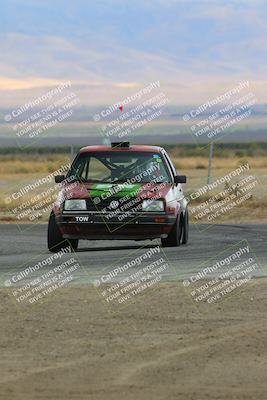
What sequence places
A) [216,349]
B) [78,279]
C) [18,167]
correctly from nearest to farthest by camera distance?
[216,349] → [78,279] → [18,167]

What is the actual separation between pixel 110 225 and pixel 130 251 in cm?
78

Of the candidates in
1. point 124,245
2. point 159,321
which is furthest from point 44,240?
point 159,321

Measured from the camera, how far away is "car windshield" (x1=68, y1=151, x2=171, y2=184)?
19.0 m

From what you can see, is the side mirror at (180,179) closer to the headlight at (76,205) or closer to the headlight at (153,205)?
the headlight at (153,205)

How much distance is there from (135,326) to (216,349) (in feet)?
4.61

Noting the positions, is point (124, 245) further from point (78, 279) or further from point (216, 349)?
point (216, 349)

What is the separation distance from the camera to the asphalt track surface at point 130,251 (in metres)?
16.2

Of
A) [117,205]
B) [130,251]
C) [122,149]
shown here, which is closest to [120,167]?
[122,149]

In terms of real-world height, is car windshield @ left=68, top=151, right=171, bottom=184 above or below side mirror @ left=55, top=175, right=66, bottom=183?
below

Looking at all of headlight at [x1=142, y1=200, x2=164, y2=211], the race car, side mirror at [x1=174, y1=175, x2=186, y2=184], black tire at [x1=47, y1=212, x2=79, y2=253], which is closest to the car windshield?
the race car

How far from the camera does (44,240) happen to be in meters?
21.4

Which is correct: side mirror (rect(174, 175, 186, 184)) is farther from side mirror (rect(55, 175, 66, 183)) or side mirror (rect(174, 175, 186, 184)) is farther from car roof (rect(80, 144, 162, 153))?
side mirror (rect(55, 175, 66, 183))

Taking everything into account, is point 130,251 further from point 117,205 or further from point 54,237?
point 54,237

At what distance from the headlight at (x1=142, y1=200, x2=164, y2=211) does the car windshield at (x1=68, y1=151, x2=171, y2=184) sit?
1.80 ft
